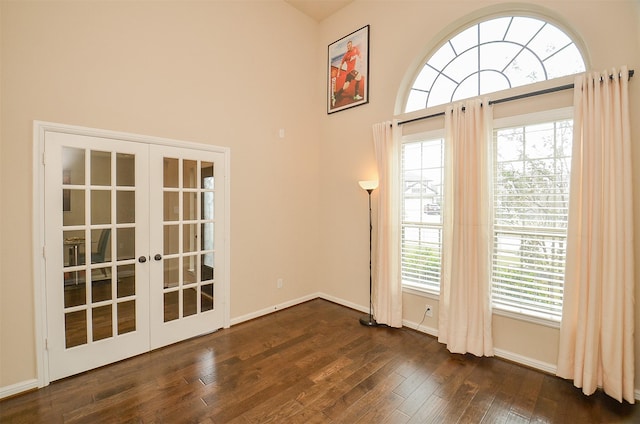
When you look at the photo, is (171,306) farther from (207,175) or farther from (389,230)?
(389,230)

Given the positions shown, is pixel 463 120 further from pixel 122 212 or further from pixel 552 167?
pixel 122 212

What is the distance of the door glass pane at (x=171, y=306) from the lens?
10.3 feet

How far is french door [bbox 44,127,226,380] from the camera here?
99.0 inches

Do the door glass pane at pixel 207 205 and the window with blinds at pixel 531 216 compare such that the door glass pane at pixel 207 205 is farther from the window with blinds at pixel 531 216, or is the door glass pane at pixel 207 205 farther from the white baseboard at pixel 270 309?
the window with blinds at pixel 531 216

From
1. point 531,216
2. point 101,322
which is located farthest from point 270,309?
point 531,216

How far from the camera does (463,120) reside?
296cm

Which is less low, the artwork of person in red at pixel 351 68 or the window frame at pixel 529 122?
the artwork of person in red at pixel 351 68

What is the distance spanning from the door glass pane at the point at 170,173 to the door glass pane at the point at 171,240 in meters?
0.47

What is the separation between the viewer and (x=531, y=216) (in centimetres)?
271

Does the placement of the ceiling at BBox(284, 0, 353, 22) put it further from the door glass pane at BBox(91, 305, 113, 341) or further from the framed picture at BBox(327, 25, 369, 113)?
the door glass pane at BBox(91, 305, 113, 341)

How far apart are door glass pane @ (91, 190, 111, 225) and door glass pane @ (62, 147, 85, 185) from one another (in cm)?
16

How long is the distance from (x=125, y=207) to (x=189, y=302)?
126cm

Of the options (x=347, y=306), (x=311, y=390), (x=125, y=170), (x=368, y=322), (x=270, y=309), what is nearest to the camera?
(x=311, y=390)

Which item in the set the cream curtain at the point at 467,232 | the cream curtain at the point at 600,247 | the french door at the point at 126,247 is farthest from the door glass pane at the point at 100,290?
the cream curtain at the point at 600,247
